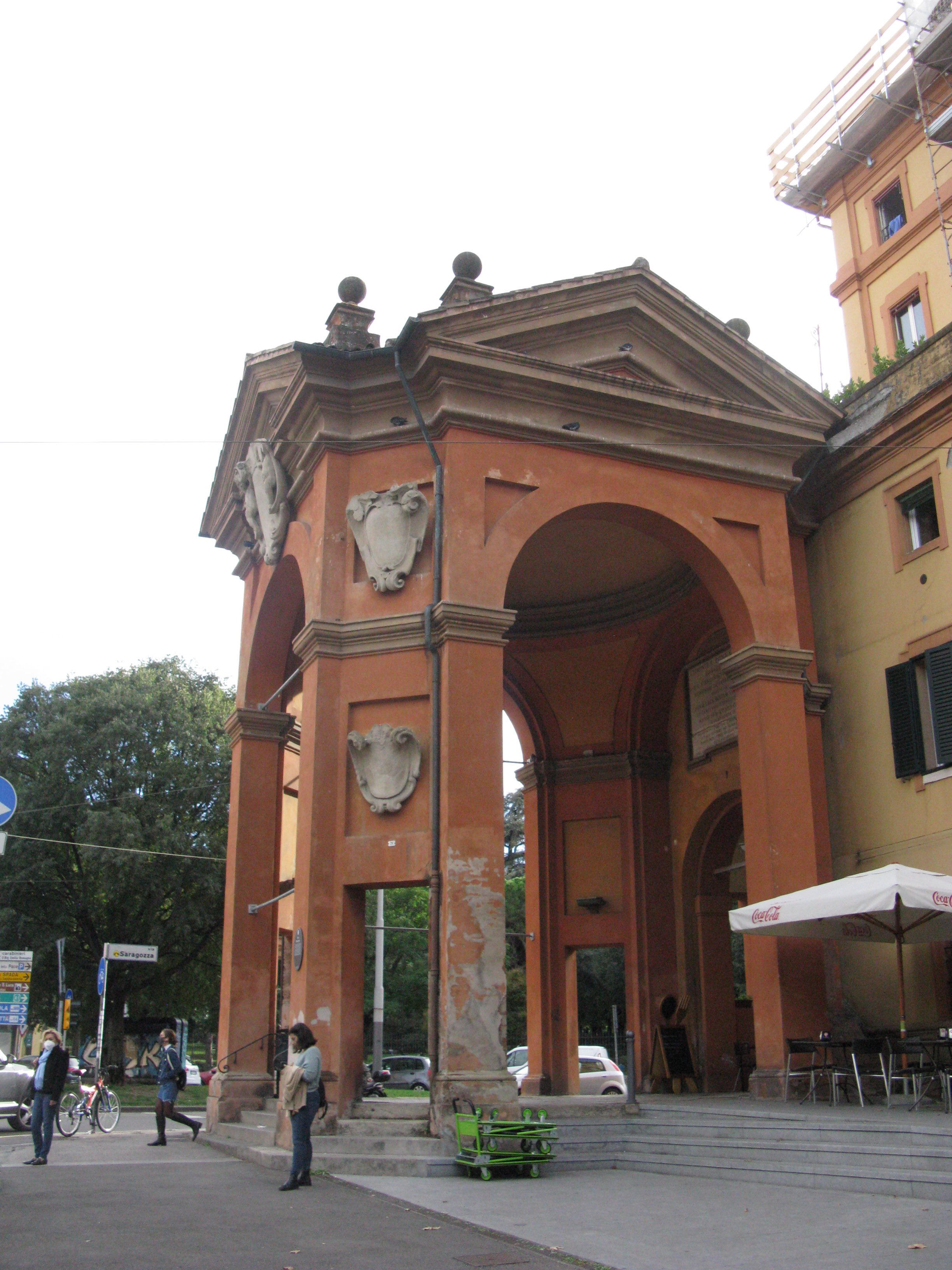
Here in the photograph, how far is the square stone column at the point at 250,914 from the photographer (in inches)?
632

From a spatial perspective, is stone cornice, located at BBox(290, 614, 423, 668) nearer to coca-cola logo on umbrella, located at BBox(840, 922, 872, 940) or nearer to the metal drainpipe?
the metal drainpipe

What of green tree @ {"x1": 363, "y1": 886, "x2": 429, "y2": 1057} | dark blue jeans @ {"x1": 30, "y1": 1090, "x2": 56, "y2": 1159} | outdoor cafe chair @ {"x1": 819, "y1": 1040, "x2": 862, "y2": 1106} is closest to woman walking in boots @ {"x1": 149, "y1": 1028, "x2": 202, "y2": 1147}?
dark blue jeans @ {"x1": 30, "y1": 1090, "x2": 56, "y2": 1159}

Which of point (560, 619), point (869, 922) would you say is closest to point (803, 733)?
point (869, 922)

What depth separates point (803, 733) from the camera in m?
14.9

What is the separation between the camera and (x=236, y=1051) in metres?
16.1

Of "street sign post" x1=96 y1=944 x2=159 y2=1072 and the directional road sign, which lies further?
the directional road sign

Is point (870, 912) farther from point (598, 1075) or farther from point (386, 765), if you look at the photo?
point (598, 1075)

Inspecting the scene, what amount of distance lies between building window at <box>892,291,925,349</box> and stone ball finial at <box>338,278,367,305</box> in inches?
637

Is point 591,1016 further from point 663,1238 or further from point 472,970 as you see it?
point 663,1238

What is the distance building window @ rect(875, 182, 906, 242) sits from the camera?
28.8m

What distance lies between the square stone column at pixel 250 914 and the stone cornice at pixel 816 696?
7.36m

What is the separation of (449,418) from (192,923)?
2125 cm

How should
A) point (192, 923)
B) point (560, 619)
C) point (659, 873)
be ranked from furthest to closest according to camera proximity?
point (192, 923) → point (560, 619) → point (659, 873)

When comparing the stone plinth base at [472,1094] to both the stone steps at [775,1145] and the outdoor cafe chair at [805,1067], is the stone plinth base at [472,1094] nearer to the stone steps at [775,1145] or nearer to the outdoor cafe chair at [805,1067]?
the stone steps at [775,1145]
